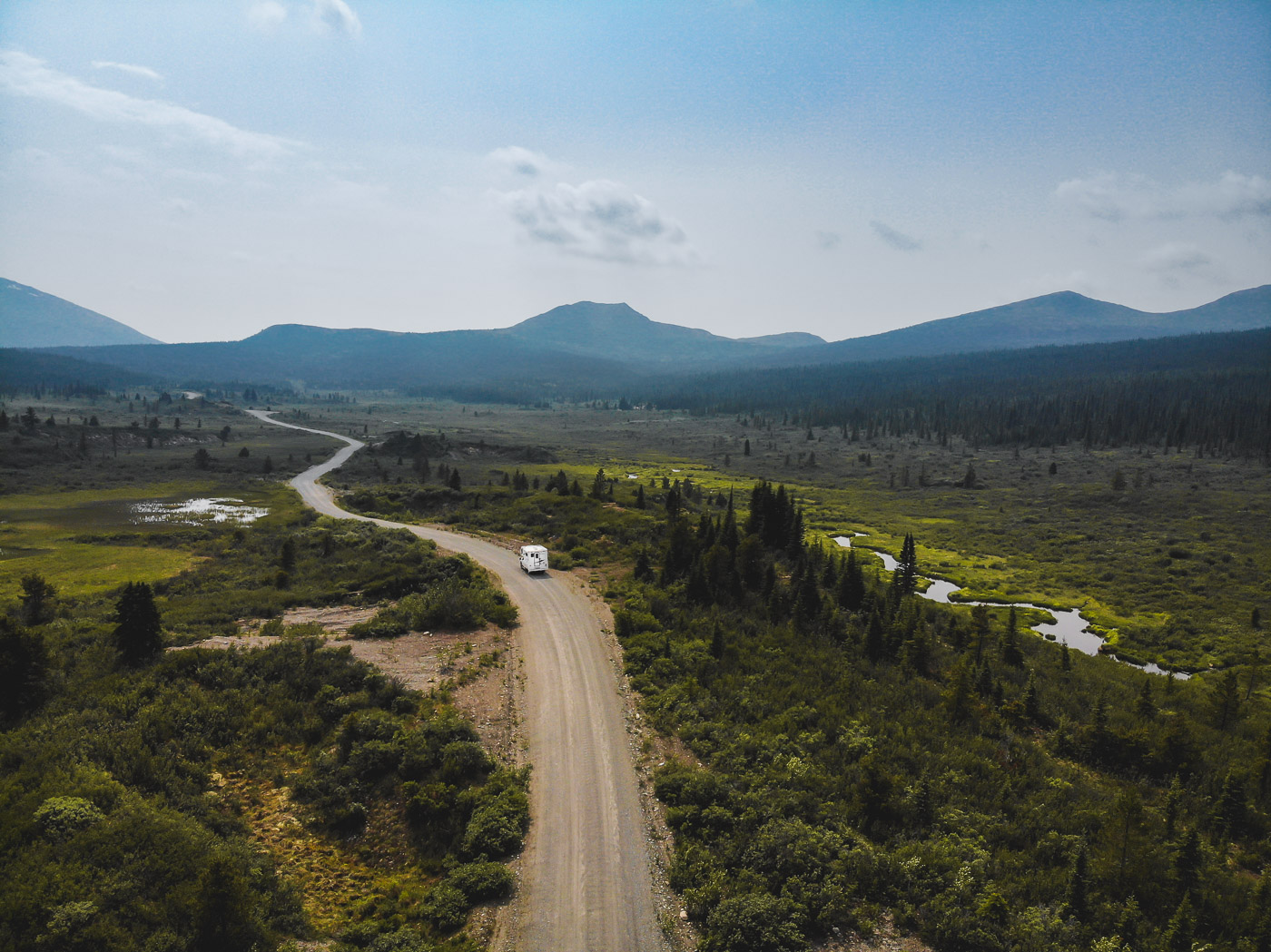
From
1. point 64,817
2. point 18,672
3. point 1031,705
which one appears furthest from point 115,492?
point 1031,705

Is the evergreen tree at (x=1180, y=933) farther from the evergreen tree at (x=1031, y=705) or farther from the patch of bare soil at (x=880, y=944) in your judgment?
the evergreen tree at (x=1031, y=705)

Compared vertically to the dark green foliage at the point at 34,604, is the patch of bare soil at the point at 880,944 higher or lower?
lower

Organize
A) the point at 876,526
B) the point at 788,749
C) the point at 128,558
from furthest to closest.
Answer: the point at 876,526
the point at 128,558
the point at 788,749

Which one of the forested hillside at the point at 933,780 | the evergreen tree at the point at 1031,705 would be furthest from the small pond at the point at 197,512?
the evergreen tree at the point at 1031,705

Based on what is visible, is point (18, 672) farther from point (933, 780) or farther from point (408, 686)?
point (933, 780)

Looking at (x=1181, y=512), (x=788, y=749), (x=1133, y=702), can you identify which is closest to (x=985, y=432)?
(x=1181, y=512)

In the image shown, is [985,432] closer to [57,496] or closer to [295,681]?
[295,681]
